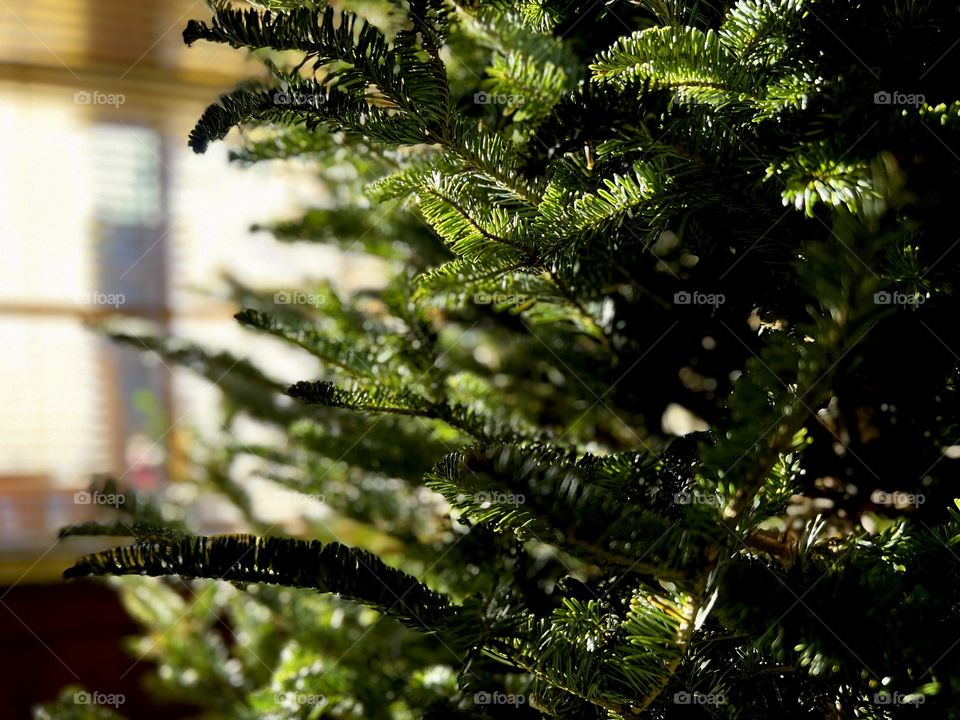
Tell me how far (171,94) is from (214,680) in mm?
1883

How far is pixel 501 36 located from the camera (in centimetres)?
45

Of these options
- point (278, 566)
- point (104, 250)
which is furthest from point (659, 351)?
point (104, 250)

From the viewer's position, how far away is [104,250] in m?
2.20

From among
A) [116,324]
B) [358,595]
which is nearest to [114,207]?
[116,324]

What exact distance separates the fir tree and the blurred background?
1611mm

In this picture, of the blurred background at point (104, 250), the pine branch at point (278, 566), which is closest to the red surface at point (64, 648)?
the blurred background at point (104, 250)

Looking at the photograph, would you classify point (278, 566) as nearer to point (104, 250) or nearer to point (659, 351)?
point (659, 351)

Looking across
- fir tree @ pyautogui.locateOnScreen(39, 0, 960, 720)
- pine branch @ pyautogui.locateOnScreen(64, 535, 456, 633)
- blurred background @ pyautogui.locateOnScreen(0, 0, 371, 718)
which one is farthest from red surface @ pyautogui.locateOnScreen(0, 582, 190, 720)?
pine branch @ pyautogui.locateOnScreen(64, 535, 456, 633)

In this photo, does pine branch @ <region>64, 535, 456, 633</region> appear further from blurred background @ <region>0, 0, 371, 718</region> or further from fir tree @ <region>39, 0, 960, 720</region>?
blurred background @ <region>0, 0, 371, 718</region>

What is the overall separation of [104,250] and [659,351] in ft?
6.90

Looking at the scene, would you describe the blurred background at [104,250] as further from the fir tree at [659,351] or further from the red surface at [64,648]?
the fir tree at [659,351]

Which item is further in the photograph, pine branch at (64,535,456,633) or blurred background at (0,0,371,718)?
blurred background at (0,0,371,718)

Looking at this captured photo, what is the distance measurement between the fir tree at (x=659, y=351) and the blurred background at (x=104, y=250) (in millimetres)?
1611

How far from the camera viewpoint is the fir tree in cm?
22
